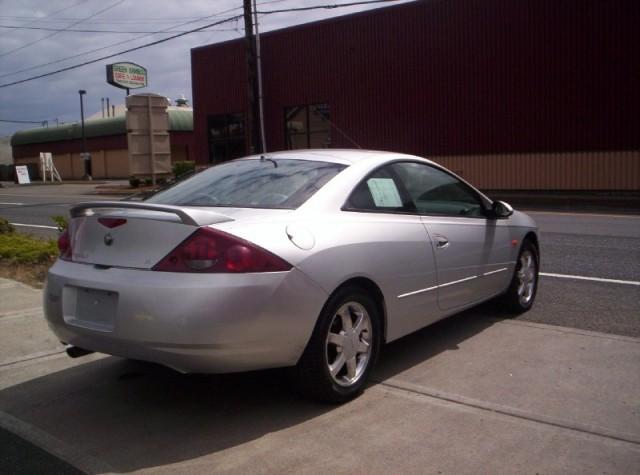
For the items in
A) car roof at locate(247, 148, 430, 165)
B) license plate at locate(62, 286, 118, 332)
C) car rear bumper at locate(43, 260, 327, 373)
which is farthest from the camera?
car roof at locate(247, 148, 430, 165)

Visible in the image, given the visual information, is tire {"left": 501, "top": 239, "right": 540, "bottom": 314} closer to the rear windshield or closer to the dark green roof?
the rear windshield

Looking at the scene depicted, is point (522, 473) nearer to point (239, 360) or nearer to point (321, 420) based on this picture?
point (321, 420)

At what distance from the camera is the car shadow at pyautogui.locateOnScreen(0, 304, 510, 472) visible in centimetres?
354

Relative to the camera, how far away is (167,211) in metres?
3.64

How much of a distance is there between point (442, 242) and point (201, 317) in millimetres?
2118

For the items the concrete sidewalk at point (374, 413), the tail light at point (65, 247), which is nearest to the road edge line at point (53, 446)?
the concrete sidewalk at point (374, 413)

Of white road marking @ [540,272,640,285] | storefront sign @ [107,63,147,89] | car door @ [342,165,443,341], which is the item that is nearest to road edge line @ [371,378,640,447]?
car door @ [342,165,443,341]

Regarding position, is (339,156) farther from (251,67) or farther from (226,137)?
(226,137)

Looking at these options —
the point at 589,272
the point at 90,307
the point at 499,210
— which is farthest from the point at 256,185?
the point at 589,272

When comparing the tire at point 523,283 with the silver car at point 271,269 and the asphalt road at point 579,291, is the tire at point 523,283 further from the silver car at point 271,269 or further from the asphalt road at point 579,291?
the silver car at point 271,269

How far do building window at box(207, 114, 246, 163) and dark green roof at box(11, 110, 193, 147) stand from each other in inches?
845

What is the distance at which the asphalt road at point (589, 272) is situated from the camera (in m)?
6.00

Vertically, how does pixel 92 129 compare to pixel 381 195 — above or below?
above

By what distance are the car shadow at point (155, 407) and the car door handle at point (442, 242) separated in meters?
0.81
